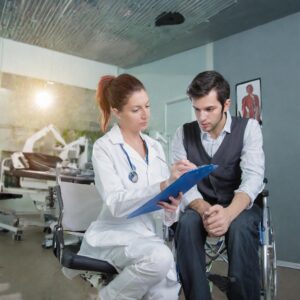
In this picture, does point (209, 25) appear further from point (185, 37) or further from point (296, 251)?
point (296, 251)

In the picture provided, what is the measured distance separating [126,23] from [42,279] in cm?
260

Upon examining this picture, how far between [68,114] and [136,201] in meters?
3.47

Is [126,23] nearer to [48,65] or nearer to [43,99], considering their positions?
[48,65]

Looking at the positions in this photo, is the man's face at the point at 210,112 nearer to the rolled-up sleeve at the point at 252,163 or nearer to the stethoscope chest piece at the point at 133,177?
the rolled-up sleeve at the point at 252,163

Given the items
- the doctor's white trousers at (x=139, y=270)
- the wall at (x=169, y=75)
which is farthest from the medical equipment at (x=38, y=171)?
the doctor's white trousers at (x=139, y=270)

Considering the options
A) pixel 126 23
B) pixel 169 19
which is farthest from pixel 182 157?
pixel 126 23

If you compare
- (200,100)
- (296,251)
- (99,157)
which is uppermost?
(200,100)

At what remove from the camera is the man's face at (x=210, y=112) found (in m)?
1.35

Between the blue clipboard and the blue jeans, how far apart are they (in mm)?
251

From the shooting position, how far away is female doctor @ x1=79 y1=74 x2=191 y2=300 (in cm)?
101

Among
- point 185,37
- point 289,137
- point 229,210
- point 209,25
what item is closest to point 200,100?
point 229,210

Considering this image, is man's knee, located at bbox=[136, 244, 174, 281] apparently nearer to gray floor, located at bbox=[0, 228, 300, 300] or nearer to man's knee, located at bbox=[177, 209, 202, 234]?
man's knee, located at bbox=[177, 209, 202, 234]

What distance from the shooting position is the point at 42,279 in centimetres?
208

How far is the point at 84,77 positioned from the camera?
14.5 feet
